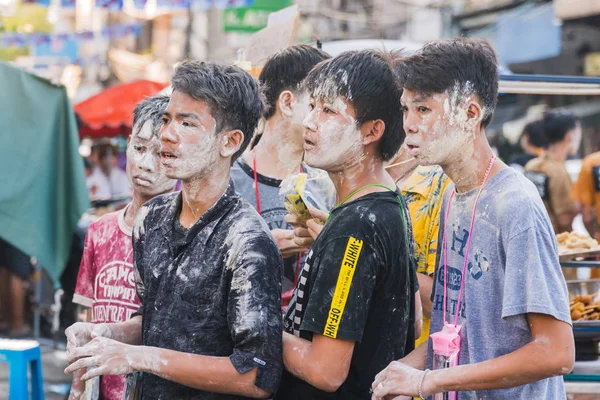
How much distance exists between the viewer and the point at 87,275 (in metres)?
3.65

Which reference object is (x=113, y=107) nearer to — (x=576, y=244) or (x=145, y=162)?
(x=576, y=244)

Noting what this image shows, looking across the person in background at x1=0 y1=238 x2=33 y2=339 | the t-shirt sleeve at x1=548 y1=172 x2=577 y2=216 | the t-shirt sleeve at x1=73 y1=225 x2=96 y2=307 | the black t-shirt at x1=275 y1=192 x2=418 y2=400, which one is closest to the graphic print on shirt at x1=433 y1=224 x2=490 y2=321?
the black t-shirt at x1=275 y1=192 x2=418 y2=400

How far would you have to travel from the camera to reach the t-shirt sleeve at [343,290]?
92.4 inches

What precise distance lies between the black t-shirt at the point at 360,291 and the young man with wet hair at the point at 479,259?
105 mm

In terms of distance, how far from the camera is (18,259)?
8.92 m

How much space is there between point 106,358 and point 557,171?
6.65 meters

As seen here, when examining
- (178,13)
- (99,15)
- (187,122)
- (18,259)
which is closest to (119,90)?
(18,259)

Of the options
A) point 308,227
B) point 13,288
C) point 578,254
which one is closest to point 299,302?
point 308,227

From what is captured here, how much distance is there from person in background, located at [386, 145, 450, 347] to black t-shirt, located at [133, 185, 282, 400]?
36.5 inches

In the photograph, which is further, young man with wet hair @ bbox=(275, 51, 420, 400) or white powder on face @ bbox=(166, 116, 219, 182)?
white powder on face @ bbox=(166, 116, 219, 182)

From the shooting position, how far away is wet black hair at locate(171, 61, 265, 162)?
8.67ft

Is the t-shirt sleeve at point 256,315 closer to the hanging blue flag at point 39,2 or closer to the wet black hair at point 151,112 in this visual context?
the wet black hair at point 151,112

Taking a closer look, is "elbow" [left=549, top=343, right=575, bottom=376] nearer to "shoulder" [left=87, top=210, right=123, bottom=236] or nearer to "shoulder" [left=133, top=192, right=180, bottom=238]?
"shoulder" [left=133, top=192, right=180, bottom=238]

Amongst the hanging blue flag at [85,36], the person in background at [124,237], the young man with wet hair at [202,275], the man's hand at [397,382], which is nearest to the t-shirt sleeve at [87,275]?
the person in background at [124,237]
